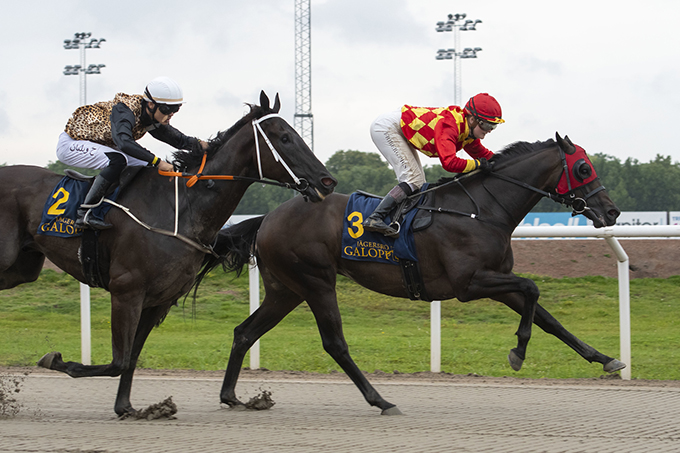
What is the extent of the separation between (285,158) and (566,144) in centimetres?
211

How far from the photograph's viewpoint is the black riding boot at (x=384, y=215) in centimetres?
579

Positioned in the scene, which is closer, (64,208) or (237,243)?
(64,208)

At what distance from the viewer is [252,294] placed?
7.63 m

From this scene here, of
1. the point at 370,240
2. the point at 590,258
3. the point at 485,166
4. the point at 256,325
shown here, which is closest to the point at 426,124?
the point at 485,166

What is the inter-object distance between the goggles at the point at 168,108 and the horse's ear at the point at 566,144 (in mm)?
2779

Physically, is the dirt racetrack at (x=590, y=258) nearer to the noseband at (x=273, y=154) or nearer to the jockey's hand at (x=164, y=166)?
the noseband at (x=273, y=154)

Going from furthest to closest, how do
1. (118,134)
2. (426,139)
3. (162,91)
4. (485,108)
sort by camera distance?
(426,139)
(485,108)
(162,91)
(118,134)

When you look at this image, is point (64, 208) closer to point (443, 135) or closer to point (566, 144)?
point (443, 135)

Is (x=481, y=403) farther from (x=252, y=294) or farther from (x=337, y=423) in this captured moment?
(x=252, y=294)

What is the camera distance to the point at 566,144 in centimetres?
582

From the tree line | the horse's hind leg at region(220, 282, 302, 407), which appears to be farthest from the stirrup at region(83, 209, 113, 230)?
the tree line

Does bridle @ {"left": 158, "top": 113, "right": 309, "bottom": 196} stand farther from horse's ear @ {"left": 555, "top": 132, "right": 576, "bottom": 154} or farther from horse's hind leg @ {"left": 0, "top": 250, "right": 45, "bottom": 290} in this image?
horse's ear @ {"left": 555, "top": 132, "right": 576, "bottom": 154}

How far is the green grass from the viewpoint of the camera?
26.7 feet

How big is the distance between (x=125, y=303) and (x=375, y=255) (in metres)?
1.86
